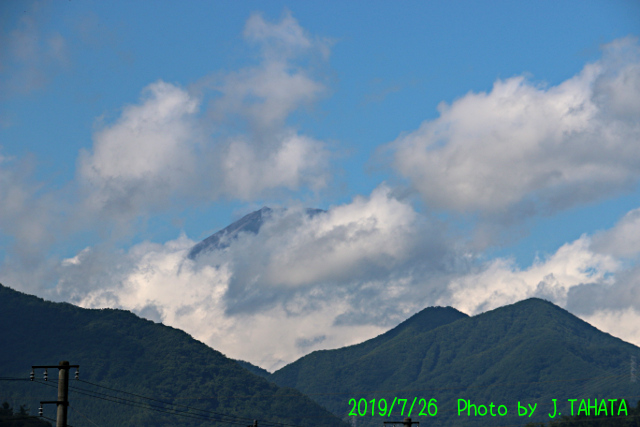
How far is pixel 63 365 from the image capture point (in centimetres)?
4469

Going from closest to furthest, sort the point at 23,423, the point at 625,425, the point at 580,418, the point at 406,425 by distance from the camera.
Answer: the point at 406,425 → the point at 23,423 → the point at 625,425 → the point at 580,418

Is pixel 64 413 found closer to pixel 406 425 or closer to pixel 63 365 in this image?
pixel 63 365

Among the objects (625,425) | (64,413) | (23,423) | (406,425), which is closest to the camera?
(64,413)

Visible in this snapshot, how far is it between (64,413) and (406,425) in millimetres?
31029

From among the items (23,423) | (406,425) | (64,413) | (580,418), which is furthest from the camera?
(580,418)

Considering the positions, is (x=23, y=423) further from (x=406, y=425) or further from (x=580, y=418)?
(x=580, y=418)

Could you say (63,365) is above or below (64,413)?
above

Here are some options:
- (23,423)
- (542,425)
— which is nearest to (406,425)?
(23,423)

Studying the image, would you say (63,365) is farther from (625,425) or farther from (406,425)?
(625,425)

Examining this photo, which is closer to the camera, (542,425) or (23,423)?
(23,423)

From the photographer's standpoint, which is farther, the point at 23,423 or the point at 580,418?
the point at 580,418

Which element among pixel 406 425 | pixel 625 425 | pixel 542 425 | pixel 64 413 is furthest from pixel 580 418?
pixel 64 413

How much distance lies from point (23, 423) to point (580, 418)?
348 feet

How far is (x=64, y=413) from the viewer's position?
4450cm
